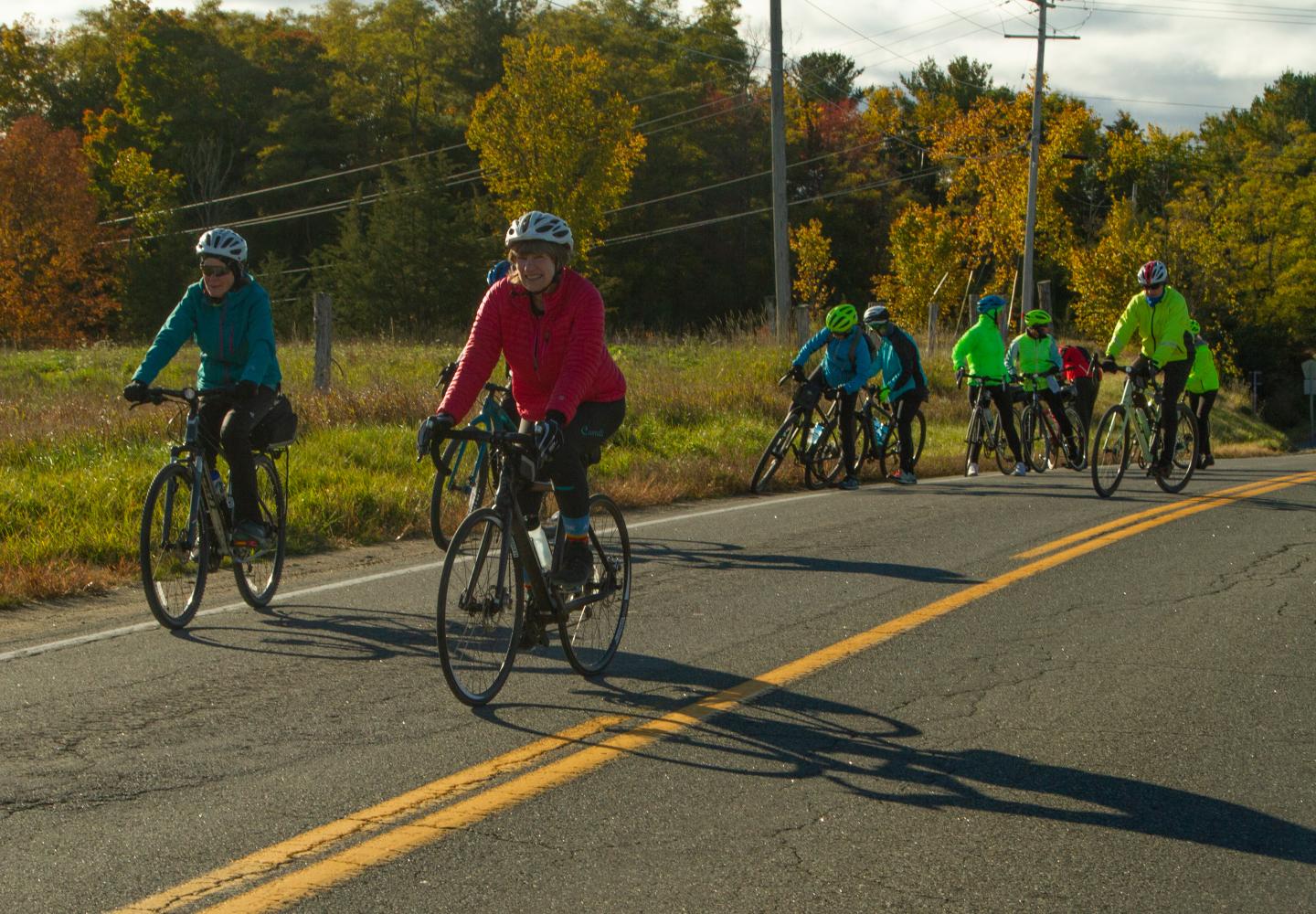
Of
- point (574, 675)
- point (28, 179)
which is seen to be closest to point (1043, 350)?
point (574, 675)

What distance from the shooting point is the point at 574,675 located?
651 centimetres

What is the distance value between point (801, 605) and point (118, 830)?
178 inches

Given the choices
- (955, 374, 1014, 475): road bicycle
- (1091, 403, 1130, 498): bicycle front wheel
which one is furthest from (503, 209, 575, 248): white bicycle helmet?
(955, 374, 1014, 475): road bicycle

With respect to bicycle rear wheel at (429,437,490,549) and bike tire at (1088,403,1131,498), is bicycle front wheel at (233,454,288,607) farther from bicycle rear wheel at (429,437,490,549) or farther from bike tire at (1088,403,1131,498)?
bike tire at (1088,403,1131,498)

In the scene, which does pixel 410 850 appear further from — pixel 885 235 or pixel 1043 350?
pixel 885 235

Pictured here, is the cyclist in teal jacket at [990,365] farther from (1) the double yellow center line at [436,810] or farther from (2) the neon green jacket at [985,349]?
(1) the double yellow center line at [436,810]

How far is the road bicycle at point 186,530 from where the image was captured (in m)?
7.40

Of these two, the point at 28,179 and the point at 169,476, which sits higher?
the point at 28,179

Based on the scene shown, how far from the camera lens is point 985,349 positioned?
16859mm

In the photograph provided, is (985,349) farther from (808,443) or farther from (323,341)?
(323,341)

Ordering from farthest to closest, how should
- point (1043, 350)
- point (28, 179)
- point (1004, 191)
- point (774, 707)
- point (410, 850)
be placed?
point (28, 179)
point (1004, 191)
point (1043, 350)
point (774, 707)
point (410, 850)

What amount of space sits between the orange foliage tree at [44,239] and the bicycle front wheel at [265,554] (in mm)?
51841

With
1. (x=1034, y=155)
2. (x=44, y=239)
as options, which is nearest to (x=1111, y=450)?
(x=1034, y=155)

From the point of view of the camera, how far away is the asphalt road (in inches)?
161
